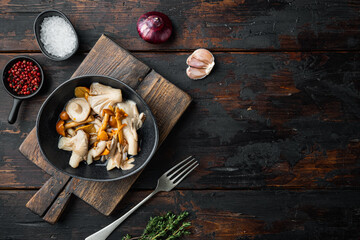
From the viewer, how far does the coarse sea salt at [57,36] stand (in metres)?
1.39

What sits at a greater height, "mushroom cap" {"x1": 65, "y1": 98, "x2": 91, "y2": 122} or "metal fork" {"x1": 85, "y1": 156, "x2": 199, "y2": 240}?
"mushroom cap" {"x1": 65, "y1": 98, "x2": 91, "y2": 122}

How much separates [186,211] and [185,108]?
19.3 inches

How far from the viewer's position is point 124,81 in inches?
53.7

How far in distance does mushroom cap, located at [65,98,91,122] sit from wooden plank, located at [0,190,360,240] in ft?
1.69

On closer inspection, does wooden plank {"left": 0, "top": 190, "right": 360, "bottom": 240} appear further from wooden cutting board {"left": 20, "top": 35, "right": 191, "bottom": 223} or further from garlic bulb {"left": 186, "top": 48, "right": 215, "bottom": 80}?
garlic bulb {"left": 186, "top": 48, "right": 215, "bottom": 80}

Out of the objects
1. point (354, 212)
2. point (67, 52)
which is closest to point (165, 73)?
point (67, 52)

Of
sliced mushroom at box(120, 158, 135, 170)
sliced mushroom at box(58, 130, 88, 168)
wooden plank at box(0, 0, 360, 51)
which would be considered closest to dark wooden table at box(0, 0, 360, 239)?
wooden plank at box(0, 0, 360, 51)

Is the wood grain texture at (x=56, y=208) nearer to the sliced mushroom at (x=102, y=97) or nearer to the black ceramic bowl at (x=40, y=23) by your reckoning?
the sliced mushroom at (x=102, y=97)

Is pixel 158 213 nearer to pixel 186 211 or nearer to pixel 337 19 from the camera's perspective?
pixel 186 211

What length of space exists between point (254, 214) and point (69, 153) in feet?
2.94

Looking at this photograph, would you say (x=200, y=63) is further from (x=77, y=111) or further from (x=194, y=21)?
(x=77, y=111)

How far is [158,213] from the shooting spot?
1456 millimetres

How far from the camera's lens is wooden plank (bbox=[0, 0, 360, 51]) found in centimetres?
145

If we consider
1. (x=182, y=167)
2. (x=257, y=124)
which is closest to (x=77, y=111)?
(x=182, y=167)
